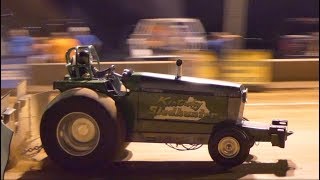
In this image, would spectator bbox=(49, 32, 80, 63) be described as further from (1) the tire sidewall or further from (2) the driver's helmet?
(1) the tire sidewall

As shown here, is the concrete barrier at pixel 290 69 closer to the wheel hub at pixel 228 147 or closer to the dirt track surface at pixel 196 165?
the dirt track surface at pixel 196 165

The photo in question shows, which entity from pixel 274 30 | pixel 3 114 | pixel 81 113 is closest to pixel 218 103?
pixel 81 113

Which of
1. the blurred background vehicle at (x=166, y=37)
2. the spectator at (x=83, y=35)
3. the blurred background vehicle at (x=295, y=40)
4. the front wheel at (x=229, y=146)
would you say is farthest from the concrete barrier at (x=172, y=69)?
the front wheel at (x=229, y=146)

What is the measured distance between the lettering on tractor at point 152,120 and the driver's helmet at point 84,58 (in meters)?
0.23

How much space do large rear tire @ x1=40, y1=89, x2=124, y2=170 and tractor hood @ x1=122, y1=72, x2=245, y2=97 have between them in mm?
274

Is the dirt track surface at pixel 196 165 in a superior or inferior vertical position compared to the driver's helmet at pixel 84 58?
inferior

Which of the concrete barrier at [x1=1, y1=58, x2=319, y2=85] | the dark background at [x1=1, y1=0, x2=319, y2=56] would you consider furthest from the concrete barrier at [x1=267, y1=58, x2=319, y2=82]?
the dark background at [x1=1, y1=0, x2=319, y2=56]

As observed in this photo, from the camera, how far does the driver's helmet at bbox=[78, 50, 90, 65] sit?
210 inches

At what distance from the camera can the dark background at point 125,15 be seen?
33.1ft

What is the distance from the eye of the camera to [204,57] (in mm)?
10031

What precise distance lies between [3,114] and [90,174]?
930 mm

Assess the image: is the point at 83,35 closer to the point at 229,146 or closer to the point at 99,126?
the point at 99,126

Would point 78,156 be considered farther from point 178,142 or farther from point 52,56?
point 52,56

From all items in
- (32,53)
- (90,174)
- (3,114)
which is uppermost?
(32,53)
